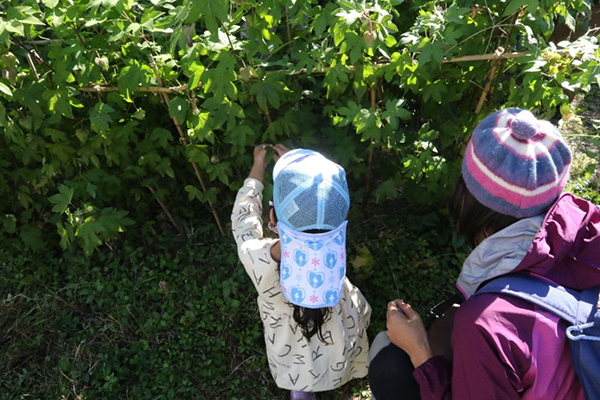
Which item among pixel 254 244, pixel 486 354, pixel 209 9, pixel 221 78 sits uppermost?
pixel 209 9

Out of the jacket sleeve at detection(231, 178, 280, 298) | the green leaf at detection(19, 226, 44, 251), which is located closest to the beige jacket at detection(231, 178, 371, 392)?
the jacket sleeve at detection(231, 178, 280, 298)

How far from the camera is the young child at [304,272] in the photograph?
179 cm

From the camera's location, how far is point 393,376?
193 cm

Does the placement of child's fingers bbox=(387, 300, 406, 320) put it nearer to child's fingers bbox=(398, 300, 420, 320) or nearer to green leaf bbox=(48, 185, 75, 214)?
child's fingers bbox=(398, 300, 420, 320)

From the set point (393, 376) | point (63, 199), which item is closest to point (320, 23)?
point (393, 376)

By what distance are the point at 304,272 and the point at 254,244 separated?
29cm

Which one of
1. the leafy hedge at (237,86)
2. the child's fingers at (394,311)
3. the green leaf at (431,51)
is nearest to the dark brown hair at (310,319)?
the child's fingers at (394,311)

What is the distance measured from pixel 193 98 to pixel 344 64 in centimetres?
68

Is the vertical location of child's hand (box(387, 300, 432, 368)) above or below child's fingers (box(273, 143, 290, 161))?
below

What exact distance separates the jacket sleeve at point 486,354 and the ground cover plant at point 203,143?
3.12 feet

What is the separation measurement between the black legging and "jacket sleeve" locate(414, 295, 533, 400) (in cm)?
42

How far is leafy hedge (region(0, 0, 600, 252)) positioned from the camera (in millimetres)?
1954

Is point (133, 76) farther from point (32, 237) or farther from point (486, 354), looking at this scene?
point (486, 354)

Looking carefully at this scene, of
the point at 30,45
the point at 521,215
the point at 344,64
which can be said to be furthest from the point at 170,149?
the point at 521,215
